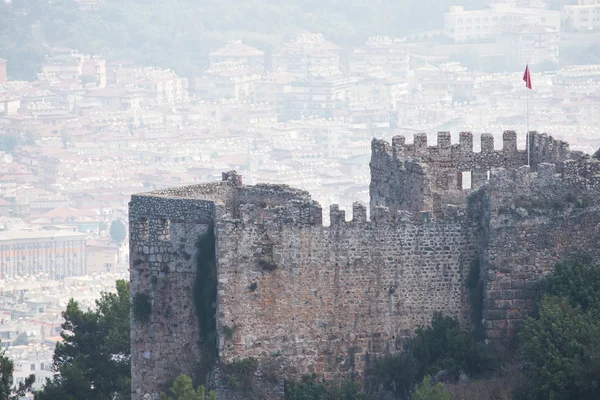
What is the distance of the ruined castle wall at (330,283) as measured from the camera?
3684 cm

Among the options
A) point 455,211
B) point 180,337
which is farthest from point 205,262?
point 455,211

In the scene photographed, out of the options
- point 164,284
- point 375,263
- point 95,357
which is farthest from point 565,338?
point 95,357

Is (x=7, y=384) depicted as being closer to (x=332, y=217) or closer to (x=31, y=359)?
(x=332, y=217)

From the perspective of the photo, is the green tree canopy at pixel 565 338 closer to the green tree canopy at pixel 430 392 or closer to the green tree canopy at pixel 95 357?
the green tree canopy at pixel 430 392

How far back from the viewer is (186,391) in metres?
37.6

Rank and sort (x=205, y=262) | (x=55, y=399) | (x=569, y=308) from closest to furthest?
(x=569, y=308)
(x=205, y=262)
(x=55, y=399)

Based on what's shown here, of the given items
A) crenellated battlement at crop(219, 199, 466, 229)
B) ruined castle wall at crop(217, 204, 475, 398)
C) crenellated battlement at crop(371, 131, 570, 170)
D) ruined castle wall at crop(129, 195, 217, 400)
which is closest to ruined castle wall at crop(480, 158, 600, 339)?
ruined castle wall at crop(217, 204, 475, 398)

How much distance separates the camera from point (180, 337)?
38.6m

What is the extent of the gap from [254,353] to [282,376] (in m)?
0.70

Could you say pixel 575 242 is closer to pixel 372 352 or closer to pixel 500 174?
pixel 500 174

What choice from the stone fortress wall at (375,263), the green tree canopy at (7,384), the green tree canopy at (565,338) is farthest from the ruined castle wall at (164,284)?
the green tree canopy at (565,338)

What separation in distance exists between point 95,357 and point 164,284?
6.13 meters

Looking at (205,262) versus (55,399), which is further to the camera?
(55,399)

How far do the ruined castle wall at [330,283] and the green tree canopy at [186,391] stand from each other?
862 millimetres
